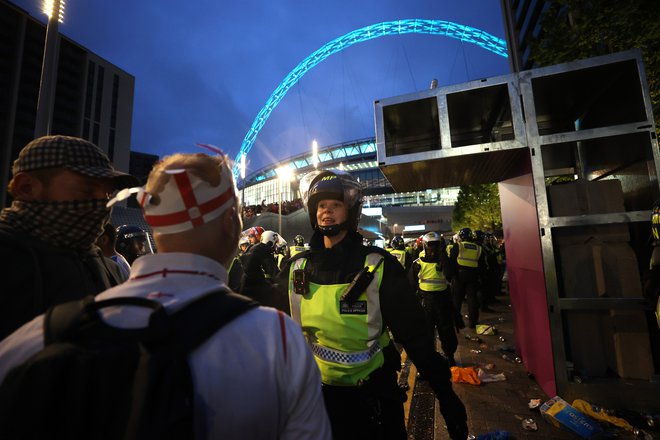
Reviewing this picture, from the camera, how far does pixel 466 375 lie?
15.9 feet

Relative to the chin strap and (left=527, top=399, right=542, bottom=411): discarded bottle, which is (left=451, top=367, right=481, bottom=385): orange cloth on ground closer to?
(left=527, top=399, right=542, bottom=411): discarded bottle

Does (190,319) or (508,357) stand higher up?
(190,319)

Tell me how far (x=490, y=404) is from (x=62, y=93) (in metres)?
52.4

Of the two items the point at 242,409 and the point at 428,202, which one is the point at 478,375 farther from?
the point at 428,202

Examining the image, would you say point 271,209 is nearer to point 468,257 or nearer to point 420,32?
→ point 468,257

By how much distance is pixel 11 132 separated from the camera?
110 ft

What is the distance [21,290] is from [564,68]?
207 inches

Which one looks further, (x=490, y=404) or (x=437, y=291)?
(x=437, y=291)

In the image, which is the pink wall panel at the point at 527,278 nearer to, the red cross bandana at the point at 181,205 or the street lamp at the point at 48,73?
the red cross bandana at the point at 181,205

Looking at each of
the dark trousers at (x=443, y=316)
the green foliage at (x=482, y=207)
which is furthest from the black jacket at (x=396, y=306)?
the green foliage at (x=482, y=207)

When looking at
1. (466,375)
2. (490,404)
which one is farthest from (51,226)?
(466,375)

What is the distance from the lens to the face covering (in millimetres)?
1445

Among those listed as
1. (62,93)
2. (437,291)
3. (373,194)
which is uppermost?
(62,93)

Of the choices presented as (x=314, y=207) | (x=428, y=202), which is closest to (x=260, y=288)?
(x=314, y=207)
